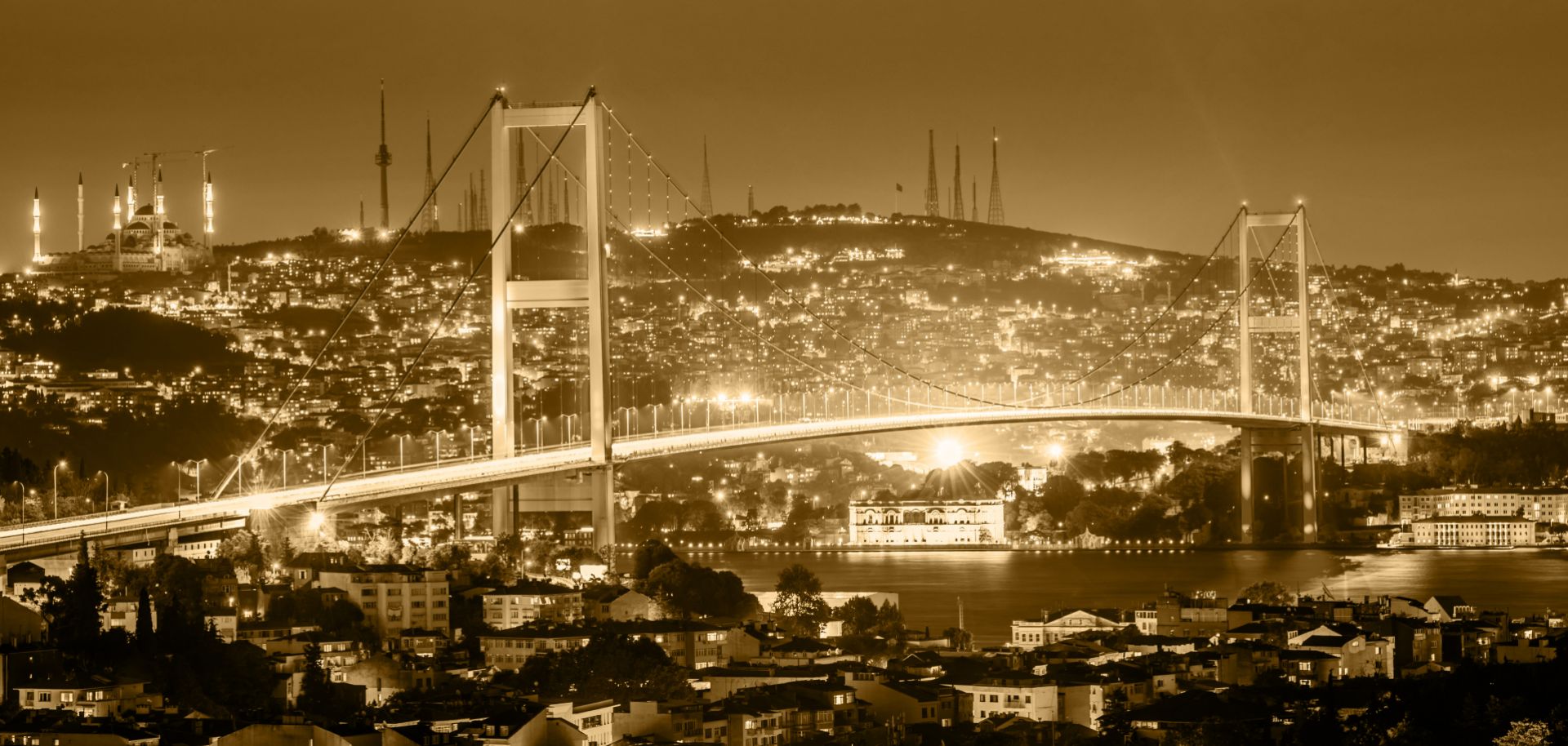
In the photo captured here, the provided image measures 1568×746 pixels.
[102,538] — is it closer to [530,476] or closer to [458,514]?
[530,476]

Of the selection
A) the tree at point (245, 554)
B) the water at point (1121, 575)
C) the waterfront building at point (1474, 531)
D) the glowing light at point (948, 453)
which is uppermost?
the glowing light at point (948, 453)

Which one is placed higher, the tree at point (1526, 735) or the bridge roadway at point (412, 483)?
the bridge roadway at point (412, 483)

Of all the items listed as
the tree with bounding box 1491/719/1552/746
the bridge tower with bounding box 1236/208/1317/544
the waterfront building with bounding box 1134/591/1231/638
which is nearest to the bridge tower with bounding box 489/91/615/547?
the waterfront building with bounding box 1134/591/1231/638

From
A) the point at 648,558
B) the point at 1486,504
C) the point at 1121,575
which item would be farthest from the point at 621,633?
the point at 1486,504

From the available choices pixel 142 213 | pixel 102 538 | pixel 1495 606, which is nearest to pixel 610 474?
pixel 102 538

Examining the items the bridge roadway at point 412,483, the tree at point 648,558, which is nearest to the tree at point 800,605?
the tree at point 648,558

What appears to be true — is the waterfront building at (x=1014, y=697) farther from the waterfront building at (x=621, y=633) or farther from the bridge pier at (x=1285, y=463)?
the bridge pier at (x=1285, y=463)
